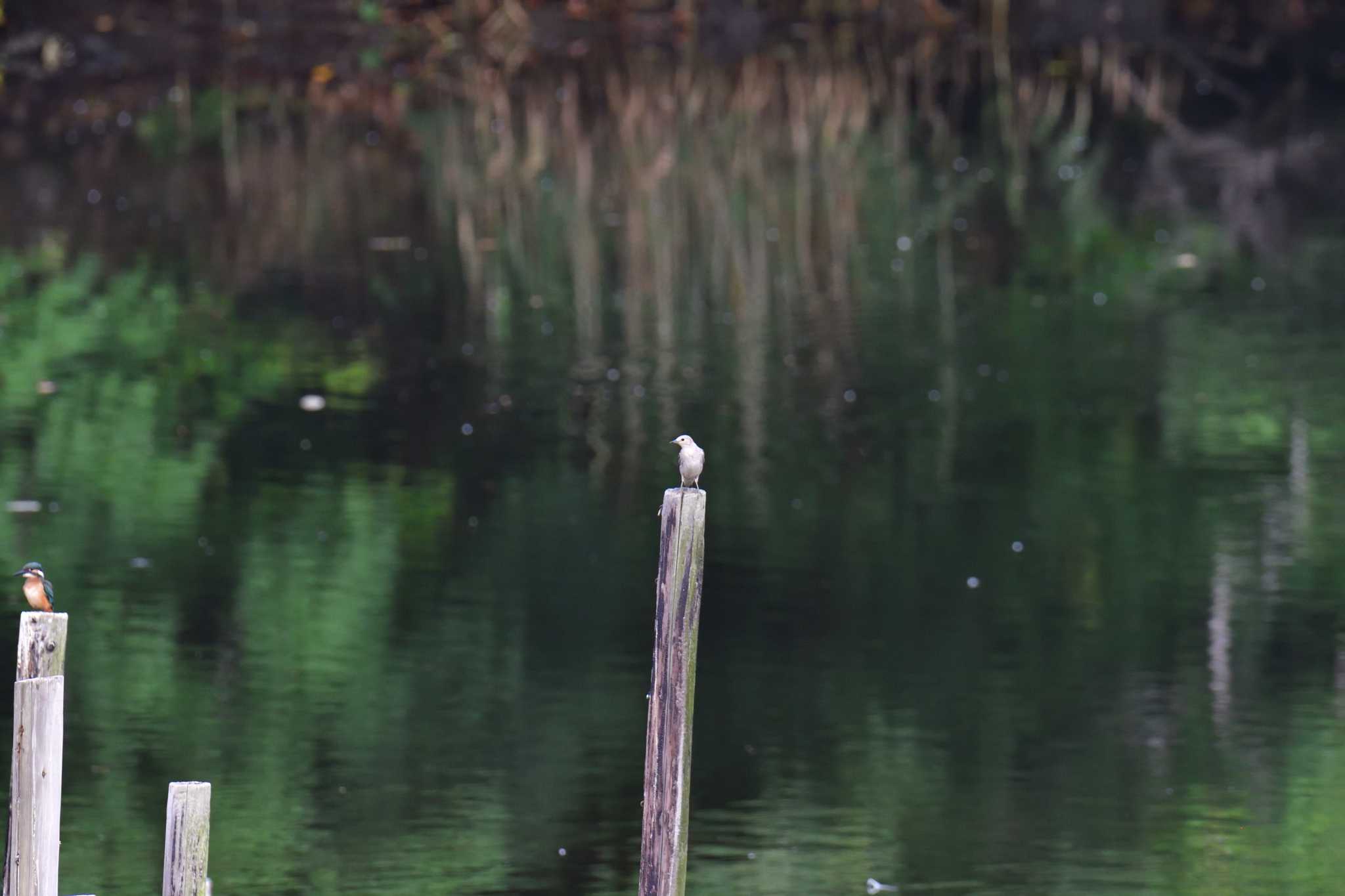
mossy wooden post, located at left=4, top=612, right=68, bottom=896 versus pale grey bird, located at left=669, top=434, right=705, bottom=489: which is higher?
pale grey bird, located at left=669, top=434, right=705, bottom=489

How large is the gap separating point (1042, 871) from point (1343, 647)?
3642mm

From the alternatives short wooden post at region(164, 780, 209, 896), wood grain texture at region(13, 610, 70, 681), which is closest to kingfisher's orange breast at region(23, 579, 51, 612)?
wood grain texture at region(13, 610, 70, 681)

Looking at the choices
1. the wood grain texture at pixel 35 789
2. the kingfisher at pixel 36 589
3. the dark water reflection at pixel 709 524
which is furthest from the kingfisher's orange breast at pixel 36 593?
the dark water reflection at pixel 709 524

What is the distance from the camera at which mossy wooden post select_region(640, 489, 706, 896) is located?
22.8 feet

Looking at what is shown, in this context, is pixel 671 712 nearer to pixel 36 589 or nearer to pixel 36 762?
pixel 36 762

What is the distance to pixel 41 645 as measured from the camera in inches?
259

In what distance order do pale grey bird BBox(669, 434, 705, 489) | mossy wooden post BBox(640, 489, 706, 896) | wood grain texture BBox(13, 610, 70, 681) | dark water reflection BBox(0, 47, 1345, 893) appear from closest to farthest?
wood grain texture BBox(13, 610, 70, 681)
mossy wooden post BBox(640, 489, 706, 896)
pale grey bird BBox(669, 434, 705, 489)
dark water reflection BBox(0, 47, 1345, 893)

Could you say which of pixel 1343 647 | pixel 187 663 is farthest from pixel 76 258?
pixel 1343 647

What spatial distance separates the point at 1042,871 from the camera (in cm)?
1026

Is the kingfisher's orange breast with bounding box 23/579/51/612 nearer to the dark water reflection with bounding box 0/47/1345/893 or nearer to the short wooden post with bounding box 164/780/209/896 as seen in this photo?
the short wooden post with bounding box 164/780/209/896

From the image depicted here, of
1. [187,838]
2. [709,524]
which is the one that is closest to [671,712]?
[187,838]

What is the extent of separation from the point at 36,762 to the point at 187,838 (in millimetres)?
520

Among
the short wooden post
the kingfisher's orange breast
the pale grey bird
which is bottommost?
the short wooden post

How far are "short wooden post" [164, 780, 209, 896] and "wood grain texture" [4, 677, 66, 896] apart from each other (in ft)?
1.35
